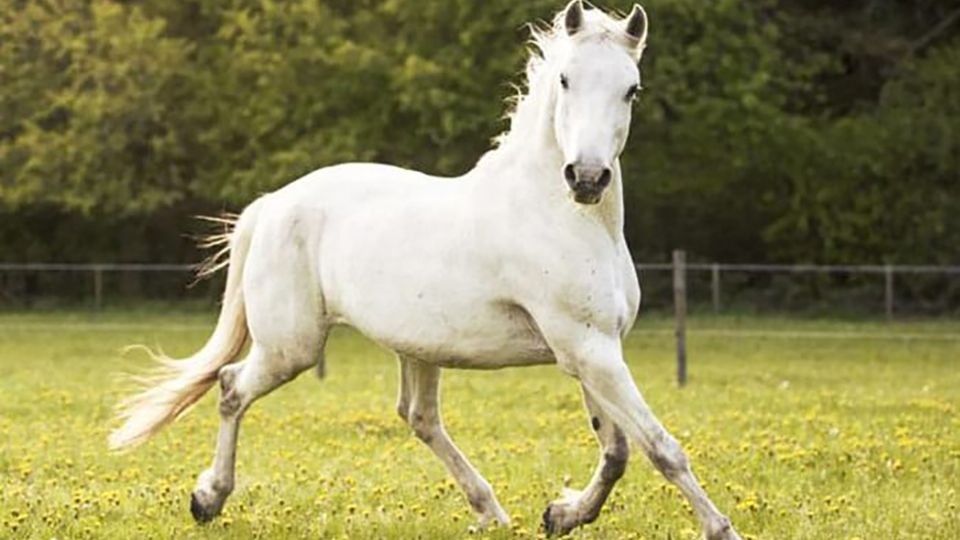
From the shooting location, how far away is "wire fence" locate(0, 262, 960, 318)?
29828mm

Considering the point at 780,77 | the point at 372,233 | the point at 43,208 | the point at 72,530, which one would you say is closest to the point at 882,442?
the point at 372,233

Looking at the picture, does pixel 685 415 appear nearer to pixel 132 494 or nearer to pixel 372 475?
pixel 372 475

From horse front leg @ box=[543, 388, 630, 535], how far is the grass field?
0.09 m

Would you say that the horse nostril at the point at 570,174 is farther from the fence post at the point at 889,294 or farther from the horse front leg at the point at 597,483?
the fence post at the point at 889,294

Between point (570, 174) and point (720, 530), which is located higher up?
point (570, 174)

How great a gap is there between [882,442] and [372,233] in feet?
16.9

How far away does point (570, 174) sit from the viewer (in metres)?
7.09

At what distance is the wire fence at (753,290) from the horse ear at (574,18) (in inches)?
863

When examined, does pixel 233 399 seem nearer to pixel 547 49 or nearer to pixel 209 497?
pixel 209 497

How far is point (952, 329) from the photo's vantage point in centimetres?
2811

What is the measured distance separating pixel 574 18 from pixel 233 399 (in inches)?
106

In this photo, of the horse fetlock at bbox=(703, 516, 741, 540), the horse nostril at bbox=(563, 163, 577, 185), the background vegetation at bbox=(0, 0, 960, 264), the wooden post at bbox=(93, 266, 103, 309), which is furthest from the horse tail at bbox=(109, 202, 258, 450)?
the wooden post at bbox=(93, 266, 103, 309)

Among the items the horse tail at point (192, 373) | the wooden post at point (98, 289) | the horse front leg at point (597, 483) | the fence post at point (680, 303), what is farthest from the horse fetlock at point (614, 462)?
the wooden post at point (98, 289)

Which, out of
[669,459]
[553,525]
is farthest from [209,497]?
[669,459]
